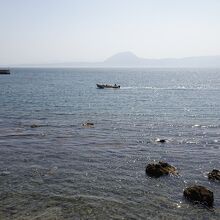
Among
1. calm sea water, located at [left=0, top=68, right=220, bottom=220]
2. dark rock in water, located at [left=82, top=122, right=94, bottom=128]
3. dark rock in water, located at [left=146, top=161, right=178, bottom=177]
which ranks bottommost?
dark rock in water, located at [left=82, top=122, right=94, bottom=128]

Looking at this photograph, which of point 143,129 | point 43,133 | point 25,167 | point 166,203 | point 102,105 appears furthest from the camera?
point 102,105

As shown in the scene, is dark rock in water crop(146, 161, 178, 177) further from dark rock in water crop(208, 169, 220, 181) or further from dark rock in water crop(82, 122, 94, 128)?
dark rock in water crop(82, 122, 94, 128)

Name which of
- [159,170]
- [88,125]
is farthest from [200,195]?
[88,125]

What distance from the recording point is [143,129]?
55.8 metres

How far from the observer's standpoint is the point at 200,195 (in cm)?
2656

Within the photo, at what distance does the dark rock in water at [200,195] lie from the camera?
Answer: 26.2 metres

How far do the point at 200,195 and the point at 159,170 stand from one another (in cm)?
637

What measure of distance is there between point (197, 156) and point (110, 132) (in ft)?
54.6

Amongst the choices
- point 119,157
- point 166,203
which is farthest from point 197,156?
point 166,203

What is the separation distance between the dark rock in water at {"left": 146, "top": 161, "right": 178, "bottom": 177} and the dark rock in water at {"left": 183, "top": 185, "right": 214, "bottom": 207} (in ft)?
17.5

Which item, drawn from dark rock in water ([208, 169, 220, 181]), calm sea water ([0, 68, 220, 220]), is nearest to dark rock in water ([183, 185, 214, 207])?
calm sea water ([0, 68, 220, 220])

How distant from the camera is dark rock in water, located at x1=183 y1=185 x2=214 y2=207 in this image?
2625 cm

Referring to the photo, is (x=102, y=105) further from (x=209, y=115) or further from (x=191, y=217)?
(x=191, y=217)

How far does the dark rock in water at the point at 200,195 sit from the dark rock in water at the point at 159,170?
5.34m
